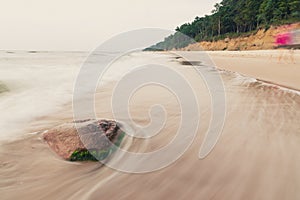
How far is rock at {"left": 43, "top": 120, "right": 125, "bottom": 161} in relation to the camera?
2678 millimetres

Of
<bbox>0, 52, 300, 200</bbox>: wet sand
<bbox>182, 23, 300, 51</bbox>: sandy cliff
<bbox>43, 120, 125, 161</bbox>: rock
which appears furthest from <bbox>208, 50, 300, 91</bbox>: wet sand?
<bbox>182, 23, 300, 51</bbox>: sandy cliff

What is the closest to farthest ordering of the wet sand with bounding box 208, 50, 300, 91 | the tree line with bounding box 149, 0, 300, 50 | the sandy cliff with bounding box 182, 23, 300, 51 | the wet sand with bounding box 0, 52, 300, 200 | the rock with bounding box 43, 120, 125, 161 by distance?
the wet sand with bounding box 0, 52, 300, 200 → the rock with bounding box 43, 120, 125, 161 → the wet sand with bounding box 208, 50, 300, 91 → the sandy cliff with bounding box 182, 23, 300, 51 → the tree line with bounding box 149, 0, 300, 50

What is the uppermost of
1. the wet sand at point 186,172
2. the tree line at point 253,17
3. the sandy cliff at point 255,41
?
the tree line at point 253,17

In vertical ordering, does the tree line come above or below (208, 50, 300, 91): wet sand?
above

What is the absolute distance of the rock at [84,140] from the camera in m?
2.68

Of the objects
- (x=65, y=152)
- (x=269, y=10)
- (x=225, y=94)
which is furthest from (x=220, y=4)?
(x=65, y=152)

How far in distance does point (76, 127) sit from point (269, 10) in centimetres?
4070

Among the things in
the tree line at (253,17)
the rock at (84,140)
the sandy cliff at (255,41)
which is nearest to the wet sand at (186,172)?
A: the rock at (84,140)

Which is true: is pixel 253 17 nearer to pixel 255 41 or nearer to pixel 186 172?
pixel 255 41

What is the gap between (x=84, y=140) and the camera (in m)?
2.76

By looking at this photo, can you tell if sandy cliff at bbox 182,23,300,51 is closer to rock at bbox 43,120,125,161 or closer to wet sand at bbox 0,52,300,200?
wet sand at bbox 0,52,300,200

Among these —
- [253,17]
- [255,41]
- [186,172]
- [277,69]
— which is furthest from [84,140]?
[253,17]

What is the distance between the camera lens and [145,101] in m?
5.62

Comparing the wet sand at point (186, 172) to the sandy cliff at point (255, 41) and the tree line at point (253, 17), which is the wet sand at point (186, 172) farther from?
the sandy cliff at point (255, 41)
